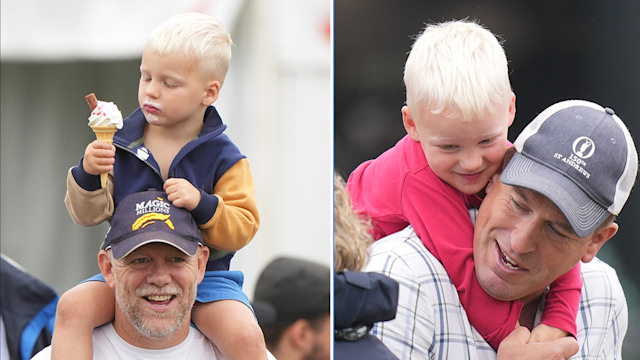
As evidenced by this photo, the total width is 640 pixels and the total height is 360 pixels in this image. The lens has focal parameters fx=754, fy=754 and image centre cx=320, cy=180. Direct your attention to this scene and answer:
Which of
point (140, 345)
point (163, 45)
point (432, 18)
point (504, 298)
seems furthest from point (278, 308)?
point (432, 18)

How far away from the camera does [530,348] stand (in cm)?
247

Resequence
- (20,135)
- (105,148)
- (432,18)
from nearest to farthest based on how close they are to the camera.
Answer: (105,148) < (432,18) < (20,135)

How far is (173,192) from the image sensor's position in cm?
232

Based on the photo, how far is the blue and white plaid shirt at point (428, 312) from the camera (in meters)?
2.53

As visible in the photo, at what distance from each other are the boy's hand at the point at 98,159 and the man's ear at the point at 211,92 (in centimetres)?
34

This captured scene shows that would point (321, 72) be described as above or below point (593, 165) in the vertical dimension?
above

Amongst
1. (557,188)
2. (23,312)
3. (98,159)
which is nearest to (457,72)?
(557,188)

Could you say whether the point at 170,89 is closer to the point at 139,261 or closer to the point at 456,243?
the point at 139,261

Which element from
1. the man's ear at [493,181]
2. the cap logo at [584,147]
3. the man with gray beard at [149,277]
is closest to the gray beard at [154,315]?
the man with gray beard at [149,277]

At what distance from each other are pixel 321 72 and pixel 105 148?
91 centimetres

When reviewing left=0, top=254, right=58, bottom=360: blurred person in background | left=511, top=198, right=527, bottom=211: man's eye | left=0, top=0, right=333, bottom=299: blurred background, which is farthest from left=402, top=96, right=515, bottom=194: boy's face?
left=0, top=254, right=58, bottom=360: blurred person in background

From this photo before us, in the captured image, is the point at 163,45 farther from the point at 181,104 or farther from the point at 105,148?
the point at 105,148

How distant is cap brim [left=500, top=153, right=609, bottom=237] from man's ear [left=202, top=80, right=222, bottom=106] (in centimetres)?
97

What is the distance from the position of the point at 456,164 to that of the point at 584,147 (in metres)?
0.41
